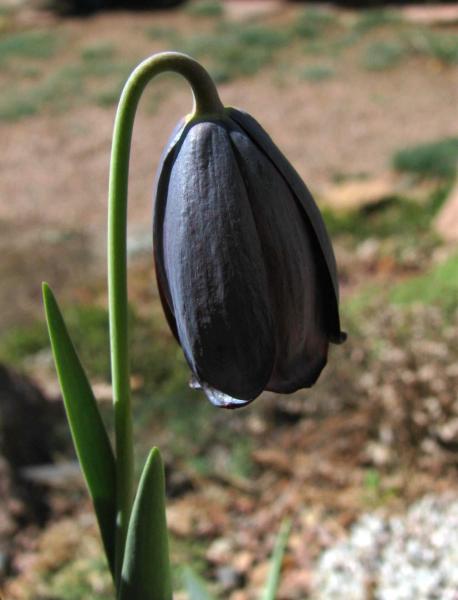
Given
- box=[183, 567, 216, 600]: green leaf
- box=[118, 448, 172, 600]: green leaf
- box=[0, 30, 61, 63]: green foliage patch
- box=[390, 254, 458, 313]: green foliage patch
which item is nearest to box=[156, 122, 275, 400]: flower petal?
box=[118, 448, 172, 600]: green leaf

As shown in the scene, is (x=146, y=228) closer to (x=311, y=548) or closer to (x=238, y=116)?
(x=311, y=548)

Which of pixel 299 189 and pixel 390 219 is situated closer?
pixel 299 189

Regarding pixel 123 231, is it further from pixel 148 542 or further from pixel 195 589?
pixel 195 589

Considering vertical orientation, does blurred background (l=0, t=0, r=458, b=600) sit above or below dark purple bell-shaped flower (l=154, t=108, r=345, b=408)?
below

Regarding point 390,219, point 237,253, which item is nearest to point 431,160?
point 390,219

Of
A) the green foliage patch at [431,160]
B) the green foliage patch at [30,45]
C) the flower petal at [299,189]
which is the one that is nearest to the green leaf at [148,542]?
the flower petal at [299,189]

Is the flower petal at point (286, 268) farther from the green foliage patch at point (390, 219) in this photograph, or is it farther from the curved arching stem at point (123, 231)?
the green foliage patch at point (390, 219)

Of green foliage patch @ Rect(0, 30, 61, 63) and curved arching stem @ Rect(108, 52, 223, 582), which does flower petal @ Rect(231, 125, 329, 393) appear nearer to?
curved arching stem @ Rect(108, 52, 223, 582)

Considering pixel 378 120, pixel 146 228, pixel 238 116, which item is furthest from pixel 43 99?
pixel 238 116
